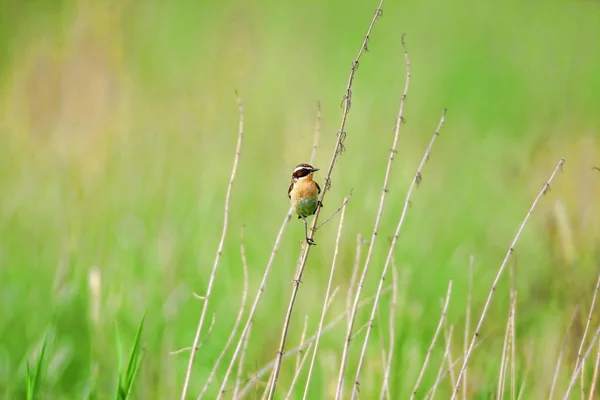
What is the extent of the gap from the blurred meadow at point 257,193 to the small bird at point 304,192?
61 centimetres

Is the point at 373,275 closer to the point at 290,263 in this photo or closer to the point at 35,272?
the point at 290,263

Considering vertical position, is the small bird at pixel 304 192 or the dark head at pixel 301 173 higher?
the dark head at pixel 301 173

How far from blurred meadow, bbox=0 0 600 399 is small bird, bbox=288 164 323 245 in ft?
2.00

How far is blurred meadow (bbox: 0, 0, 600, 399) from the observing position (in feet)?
12.9

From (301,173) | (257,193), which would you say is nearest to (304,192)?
(301,173)

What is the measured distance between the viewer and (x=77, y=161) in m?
6.18

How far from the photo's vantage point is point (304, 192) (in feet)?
8.56

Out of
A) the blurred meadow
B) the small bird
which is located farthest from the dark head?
the blurred meadow

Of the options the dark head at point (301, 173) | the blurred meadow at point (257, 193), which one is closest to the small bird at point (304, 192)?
the dark head at point (301, 173)

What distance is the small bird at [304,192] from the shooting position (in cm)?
261

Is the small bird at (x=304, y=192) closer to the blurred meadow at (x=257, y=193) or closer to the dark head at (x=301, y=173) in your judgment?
the dark head at (x=301, y=173)

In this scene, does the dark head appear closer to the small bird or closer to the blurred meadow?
the small bird

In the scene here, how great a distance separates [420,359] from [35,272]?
2589 mm

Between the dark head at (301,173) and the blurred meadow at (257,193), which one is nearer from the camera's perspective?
the dark head at (301,173)
